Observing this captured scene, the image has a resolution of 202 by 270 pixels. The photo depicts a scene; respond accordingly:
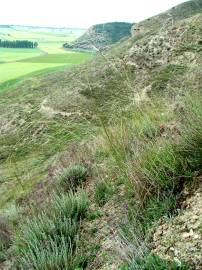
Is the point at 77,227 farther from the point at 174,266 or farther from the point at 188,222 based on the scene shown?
the point at 174,266

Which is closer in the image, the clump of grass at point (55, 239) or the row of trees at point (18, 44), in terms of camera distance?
the clump of grass at point (55, 239)

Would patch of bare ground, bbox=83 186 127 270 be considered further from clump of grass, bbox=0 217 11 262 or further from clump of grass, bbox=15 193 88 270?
clump of grass, bbox=0 217 11 262

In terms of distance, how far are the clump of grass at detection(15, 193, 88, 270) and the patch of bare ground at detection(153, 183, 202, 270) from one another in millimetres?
842

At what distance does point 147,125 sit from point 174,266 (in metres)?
2.38

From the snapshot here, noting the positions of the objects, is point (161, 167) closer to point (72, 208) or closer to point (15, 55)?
point (72, 208)

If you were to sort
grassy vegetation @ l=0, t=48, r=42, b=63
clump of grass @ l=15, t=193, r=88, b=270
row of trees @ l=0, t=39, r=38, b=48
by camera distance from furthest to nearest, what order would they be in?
row of trees @ l=0, t=39, r=38, b=48, grassy vegetation @ l=0, t=48, r=42, b=63, clump of grass @ l=15, t=193, r=88, b=270

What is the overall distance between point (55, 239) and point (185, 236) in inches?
49.3

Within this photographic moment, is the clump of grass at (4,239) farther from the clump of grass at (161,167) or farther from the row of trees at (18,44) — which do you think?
the row of trees at (18,44)

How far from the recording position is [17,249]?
4.23 meters

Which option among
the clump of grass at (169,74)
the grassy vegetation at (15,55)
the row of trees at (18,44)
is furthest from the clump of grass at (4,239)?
the row of trees at (18,44)

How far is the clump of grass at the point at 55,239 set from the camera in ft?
12.1

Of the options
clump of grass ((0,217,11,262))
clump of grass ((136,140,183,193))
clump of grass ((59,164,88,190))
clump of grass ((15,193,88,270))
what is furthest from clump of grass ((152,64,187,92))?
clump of grass ((0,217,11,262))

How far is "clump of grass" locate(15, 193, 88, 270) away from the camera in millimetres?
3674

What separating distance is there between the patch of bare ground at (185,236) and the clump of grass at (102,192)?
1.37 m
